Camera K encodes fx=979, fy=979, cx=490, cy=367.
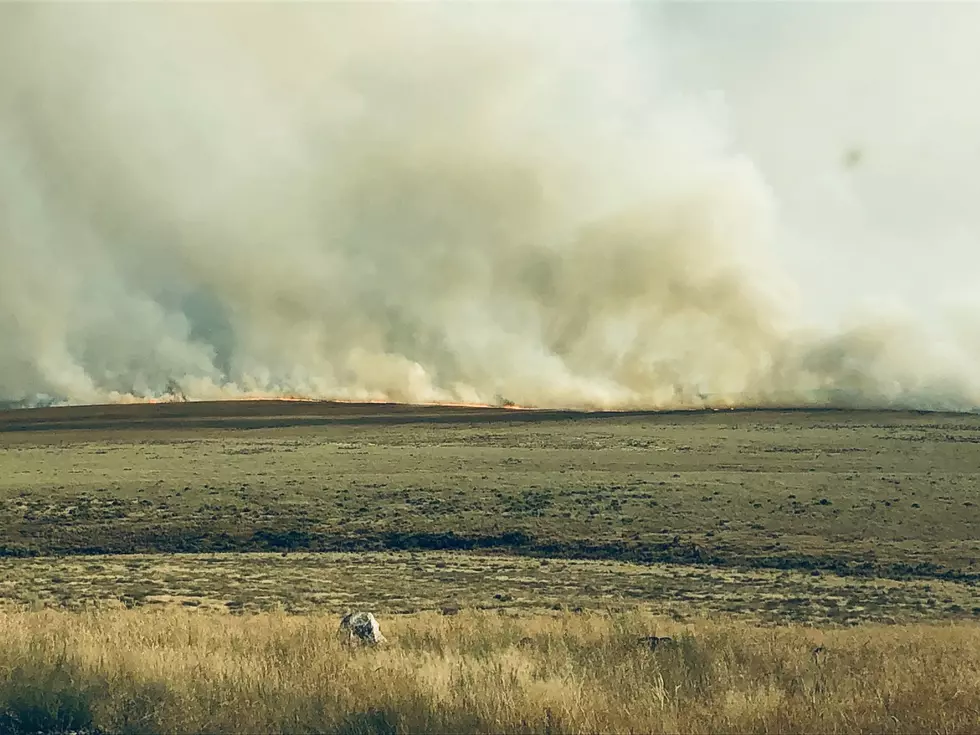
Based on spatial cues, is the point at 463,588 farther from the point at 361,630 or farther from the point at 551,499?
the point at 551,499

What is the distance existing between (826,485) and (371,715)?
39.7m

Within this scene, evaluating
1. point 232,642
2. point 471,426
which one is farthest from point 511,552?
point 471,426

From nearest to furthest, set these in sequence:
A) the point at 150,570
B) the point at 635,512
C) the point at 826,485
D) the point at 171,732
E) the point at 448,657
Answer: the point at 171,732 < the point at 448,657 < the point at 150,570 < the point at 635,512 < the point at 826,485

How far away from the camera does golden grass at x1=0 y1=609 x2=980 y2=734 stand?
28.6 ft

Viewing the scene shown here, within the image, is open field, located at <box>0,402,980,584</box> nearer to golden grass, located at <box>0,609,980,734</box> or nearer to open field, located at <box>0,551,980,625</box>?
open field, located at <box>0,551,980,625</box>

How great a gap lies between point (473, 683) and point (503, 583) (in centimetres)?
1747

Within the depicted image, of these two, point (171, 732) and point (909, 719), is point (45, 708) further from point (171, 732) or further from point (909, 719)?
point (909, 719)

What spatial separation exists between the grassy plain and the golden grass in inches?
1.7

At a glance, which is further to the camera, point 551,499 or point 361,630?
point 551,499

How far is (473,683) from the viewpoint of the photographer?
9.94 meters

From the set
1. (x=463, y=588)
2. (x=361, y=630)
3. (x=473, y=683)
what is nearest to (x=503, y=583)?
(x=463, y=588)

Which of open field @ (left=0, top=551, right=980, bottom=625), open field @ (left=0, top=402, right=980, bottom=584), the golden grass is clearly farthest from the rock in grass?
open field @ (left=0, top=402, right=980, bottom=584)

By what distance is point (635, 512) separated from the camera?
3928 cm

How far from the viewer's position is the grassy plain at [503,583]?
9273 mm
